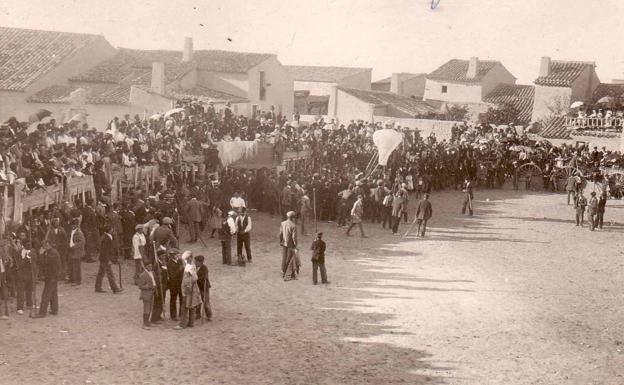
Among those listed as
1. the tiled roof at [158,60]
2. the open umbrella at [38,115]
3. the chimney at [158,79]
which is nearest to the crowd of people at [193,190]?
the open umbrella at [38,115]

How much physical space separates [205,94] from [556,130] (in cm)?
2227

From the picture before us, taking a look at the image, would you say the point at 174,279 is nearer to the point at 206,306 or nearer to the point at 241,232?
the point at 206,306

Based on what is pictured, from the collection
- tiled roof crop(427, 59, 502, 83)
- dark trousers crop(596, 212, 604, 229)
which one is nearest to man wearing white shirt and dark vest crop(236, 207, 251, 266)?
dark trousers crop(596, 212, 604, 229)

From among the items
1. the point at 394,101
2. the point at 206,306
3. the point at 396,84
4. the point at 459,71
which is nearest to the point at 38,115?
the point at 206,306

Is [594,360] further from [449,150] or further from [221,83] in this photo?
[221,83]

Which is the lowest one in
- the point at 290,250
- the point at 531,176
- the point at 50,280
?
the point at 50,280

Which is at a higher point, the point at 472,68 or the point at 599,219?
the point at 472,68

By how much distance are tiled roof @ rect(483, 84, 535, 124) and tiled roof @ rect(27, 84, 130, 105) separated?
3249 cm

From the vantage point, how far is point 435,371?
41.1ft

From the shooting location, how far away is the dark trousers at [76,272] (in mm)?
16547

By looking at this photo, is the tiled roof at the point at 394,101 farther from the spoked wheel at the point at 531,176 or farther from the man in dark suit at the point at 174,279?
the man in dark suit at the point at 174,279

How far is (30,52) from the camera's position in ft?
133

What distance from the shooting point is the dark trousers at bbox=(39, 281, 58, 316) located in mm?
14170

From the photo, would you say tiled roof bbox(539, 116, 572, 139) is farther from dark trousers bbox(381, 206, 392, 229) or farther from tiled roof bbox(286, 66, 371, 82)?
dark trousers bbox(381, 206, 392, 229)
